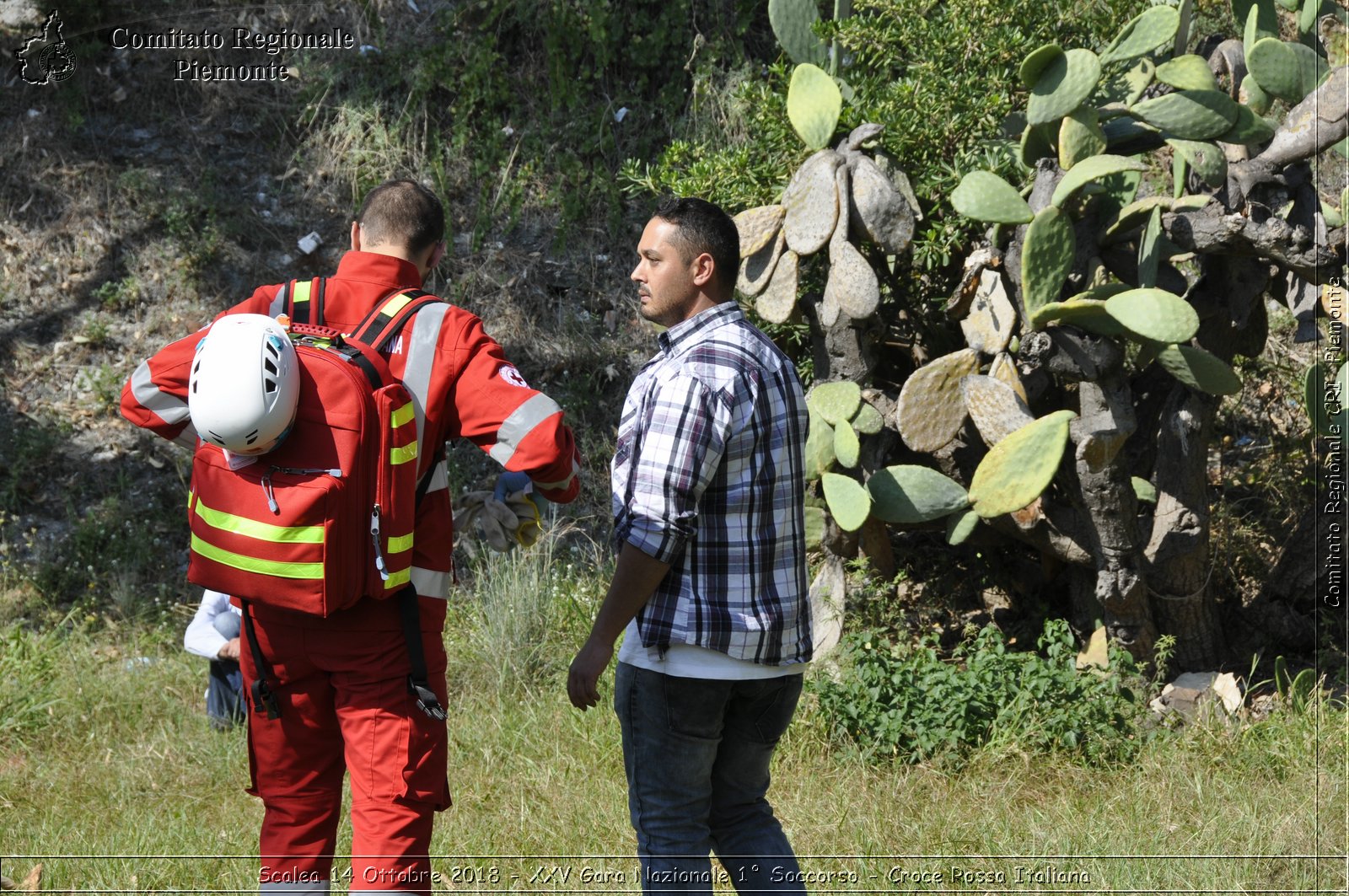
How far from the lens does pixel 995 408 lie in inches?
175

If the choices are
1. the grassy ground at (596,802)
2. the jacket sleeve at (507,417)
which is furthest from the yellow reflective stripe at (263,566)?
the grassy ground at (596,802)

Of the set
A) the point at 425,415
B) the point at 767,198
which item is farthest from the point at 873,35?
the point at 425,415

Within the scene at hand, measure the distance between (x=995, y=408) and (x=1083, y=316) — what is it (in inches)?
17.8

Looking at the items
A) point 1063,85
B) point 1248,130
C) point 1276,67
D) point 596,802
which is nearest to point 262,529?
point 596,802

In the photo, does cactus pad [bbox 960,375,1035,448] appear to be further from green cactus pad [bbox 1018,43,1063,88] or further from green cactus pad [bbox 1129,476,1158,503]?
green cactus pad [bbox 1018,43,1063,88]

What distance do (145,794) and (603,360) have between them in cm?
365

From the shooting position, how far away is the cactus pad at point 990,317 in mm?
4548

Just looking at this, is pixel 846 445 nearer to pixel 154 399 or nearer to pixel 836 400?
pixel 836 400

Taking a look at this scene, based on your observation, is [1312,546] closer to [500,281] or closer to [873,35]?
[873,35]

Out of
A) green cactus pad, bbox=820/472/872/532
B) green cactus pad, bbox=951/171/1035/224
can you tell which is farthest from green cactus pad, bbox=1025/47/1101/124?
green cactus pad, bbox=820/472/872/532

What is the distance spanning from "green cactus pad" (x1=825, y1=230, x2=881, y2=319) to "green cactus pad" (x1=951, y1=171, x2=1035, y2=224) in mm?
419

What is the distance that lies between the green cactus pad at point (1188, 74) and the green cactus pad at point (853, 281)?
4.19 ft

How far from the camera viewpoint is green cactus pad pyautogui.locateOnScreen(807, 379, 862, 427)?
4633mm

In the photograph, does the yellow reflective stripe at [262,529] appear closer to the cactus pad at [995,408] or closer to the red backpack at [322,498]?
the red backpack at [322,498]
